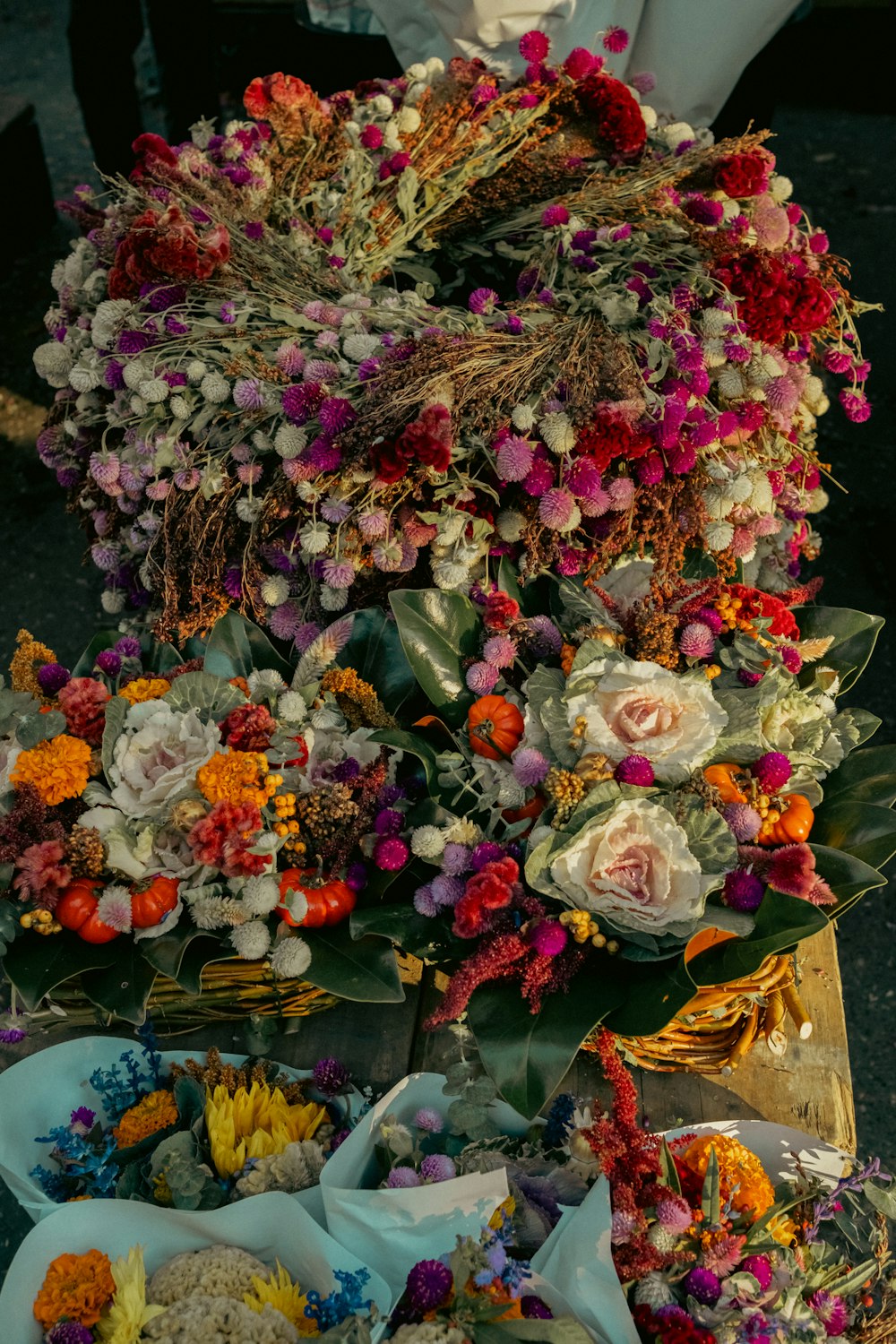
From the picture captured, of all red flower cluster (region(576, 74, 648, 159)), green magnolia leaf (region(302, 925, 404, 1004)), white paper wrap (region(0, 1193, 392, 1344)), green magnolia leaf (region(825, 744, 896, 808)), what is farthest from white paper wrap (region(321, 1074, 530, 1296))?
red flower cluster (region(576, 74, 648, 159))

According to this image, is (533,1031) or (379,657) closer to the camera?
(533,1031)

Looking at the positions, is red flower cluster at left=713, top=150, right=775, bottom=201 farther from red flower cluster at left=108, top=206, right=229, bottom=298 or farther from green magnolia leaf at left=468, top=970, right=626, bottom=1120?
green magnolia leaf at left=468, top=970, right=626, bottom=1120

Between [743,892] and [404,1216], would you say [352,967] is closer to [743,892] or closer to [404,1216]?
[404,1216]

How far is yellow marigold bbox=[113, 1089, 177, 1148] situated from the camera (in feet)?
3.88

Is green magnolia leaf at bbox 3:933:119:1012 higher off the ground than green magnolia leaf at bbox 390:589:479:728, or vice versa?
green magnolia leaf at bbox 390:589:479:728

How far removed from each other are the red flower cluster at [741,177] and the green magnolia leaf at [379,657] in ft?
2.84

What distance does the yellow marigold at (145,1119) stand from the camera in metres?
1.18

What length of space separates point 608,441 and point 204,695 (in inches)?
23.1

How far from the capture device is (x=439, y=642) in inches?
53.9

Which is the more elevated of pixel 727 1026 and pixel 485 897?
pixel 485 897

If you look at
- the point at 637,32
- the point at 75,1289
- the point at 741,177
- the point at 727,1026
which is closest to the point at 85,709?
the point at 75,1289

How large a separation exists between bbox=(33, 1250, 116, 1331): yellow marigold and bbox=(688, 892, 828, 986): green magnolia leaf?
63cm

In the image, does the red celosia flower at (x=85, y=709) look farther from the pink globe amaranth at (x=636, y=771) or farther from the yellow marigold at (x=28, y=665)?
the pink globe amaranth at (x=636, y=771)

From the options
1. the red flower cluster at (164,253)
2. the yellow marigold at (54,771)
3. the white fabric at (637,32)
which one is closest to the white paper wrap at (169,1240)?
the yellow marigold at (54,771)
